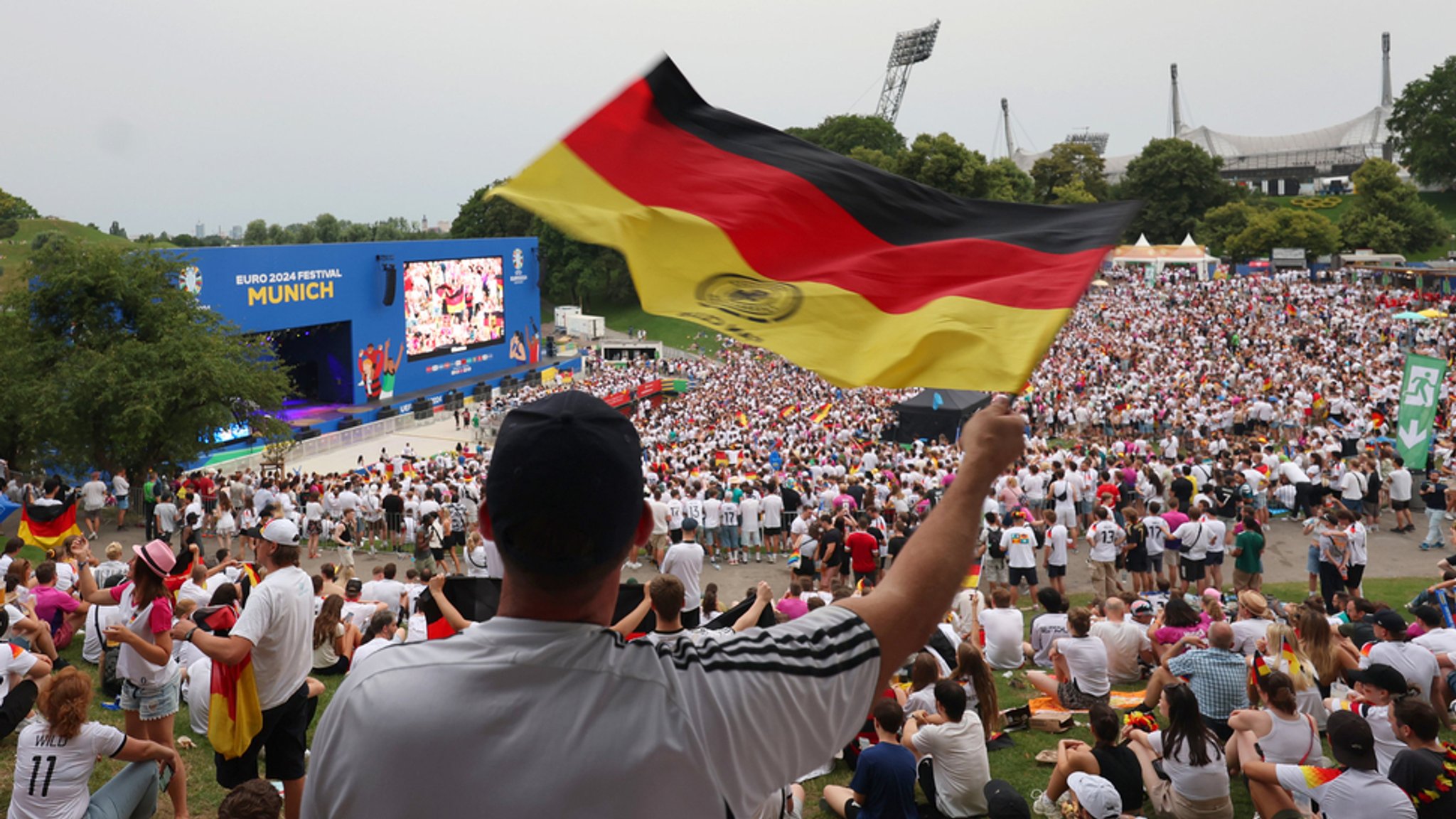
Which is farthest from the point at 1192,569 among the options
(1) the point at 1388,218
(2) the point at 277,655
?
(1) the point at 1388,218

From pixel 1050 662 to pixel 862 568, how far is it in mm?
3805

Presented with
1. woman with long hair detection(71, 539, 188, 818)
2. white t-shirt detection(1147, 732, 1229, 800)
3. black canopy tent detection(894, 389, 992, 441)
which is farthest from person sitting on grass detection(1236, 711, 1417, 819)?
black canopy tent detection(894, 389, 992, 441)

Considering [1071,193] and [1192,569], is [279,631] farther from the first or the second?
[1071,193]

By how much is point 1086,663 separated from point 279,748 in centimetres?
580

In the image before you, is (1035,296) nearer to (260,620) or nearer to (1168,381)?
(260,620)

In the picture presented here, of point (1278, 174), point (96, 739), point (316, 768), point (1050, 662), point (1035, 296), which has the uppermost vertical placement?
point (1278, 174)

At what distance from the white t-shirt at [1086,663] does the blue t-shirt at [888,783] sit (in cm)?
299

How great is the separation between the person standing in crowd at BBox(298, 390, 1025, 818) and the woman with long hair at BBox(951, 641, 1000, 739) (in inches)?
245

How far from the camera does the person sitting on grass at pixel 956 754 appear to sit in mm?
6410

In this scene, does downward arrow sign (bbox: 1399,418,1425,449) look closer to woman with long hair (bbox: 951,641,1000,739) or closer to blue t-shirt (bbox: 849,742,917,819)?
woman with long hair (bbox: 951,641,1000,739)

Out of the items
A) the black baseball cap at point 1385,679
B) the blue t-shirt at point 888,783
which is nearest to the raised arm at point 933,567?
the blue t-shirt at point 888,783

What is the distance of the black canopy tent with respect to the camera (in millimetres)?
26797

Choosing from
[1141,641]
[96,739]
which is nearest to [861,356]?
[96,739]

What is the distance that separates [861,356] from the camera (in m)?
3.04
